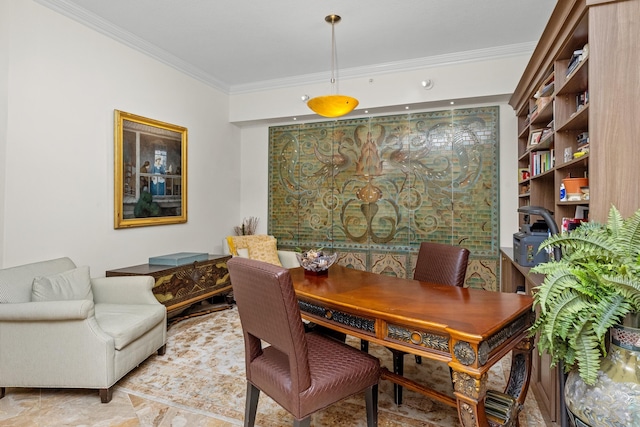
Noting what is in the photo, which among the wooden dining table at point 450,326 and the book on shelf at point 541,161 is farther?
the book on shelf at point 541,161

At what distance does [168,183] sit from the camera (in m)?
4.10

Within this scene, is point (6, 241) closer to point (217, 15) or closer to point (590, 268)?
point (217, 15)

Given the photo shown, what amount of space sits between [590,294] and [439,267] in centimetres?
146

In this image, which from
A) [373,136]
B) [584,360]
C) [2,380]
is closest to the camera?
[584,360]

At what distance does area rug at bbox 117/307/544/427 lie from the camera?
7.06 feet

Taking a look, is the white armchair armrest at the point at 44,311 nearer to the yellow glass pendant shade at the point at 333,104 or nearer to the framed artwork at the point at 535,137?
the yellow glass pendant shade at the point at 333,104

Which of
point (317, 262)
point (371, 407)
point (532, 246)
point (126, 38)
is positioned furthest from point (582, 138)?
point (126, 38)

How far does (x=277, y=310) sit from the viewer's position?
1494 mm

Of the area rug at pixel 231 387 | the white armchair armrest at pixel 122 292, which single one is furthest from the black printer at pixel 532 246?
the white armchair armrest at pixel 122 292

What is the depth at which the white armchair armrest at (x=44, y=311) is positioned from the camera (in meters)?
2.23

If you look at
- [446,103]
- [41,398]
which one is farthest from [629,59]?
Answer: [41,398]

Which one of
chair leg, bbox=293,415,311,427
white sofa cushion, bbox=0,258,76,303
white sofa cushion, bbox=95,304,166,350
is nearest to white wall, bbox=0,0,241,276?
white sofa cushion, bbox=0,258,76,303

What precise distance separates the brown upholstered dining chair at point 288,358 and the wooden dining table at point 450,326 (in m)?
0.18

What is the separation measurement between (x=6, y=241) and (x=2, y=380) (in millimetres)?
987
